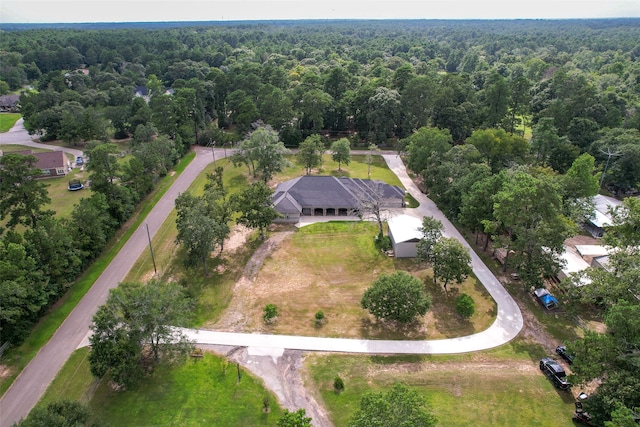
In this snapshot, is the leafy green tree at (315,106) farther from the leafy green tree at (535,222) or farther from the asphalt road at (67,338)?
the leafy green tree at (535,222)

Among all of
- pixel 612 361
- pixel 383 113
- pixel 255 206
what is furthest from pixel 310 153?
pixel 612 361

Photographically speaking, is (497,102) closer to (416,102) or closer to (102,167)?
(416,102)

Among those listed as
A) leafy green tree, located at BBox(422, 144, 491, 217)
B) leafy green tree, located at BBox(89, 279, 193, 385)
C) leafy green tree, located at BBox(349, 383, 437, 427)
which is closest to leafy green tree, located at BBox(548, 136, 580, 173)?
leafy green tree, located at BBox(422, 144, 491, 217)

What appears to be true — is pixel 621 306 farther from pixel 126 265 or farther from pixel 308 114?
pixel 308 114

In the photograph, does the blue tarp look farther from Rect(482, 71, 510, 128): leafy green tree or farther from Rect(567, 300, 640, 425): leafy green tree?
Rect(482, 71, 510, 128): leafy green tree

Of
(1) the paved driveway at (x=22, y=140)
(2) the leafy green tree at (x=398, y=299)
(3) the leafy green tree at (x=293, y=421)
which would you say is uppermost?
(3) the leafy green tree at (x=293, y=421)

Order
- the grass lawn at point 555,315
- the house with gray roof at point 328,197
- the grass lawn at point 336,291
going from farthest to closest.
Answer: the house with gray roof at point 328,197, the grass lawn at point 336,291, the grass lawn at point 555,315

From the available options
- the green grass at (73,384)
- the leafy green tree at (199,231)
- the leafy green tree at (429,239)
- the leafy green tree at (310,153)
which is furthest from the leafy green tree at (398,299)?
→ the leafy green tree at (310,153)
